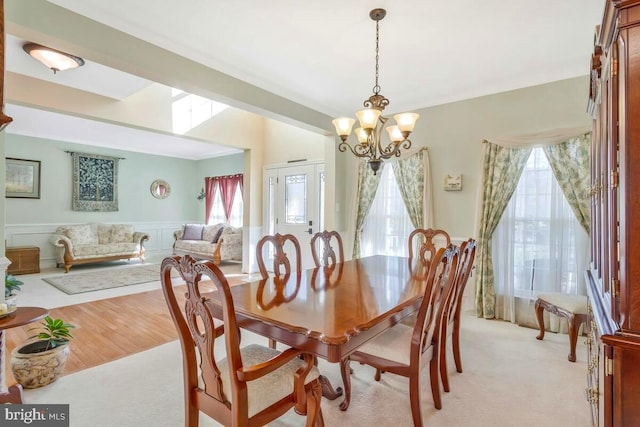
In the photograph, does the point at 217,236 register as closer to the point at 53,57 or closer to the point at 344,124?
the point at 53,57

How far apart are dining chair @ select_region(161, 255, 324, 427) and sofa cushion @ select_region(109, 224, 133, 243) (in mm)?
6836

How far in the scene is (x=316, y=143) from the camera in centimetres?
547

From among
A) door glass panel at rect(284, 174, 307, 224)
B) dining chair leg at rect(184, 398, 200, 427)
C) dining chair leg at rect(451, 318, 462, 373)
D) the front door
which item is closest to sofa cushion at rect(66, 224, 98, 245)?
the front door

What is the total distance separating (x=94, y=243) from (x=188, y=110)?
12.9ft

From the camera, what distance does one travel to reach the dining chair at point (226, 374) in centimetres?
120

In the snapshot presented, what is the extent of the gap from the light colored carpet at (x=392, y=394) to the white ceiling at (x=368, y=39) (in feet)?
8.60

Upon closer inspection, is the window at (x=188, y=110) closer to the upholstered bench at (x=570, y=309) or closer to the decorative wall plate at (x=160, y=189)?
the decorative wall plate at (x=160, y=189)

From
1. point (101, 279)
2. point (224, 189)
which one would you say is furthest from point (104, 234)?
point (224, 189)

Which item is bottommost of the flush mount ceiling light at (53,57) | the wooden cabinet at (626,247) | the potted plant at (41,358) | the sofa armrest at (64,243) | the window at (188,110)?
the potted plant at (41,358)

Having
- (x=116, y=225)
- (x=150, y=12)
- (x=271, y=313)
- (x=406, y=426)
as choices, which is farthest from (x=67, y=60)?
(x=116, y=225)

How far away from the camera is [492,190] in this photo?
3.54 m

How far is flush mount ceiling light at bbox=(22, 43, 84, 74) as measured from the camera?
2.82 m

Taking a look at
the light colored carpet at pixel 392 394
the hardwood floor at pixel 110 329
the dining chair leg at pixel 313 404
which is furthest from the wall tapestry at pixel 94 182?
the dining chair leg at pixel 313 404

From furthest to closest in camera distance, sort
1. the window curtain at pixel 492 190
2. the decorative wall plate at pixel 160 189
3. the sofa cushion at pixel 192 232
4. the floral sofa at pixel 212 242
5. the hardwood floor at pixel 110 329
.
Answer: the decorative wall plate at pixel 160 189 < the sofa cushion at pixel 192 232 < the floral sofa at pixel 212 242 < the window curtain at pixel 492 190 < the hardwood floor at pixel 110 329
